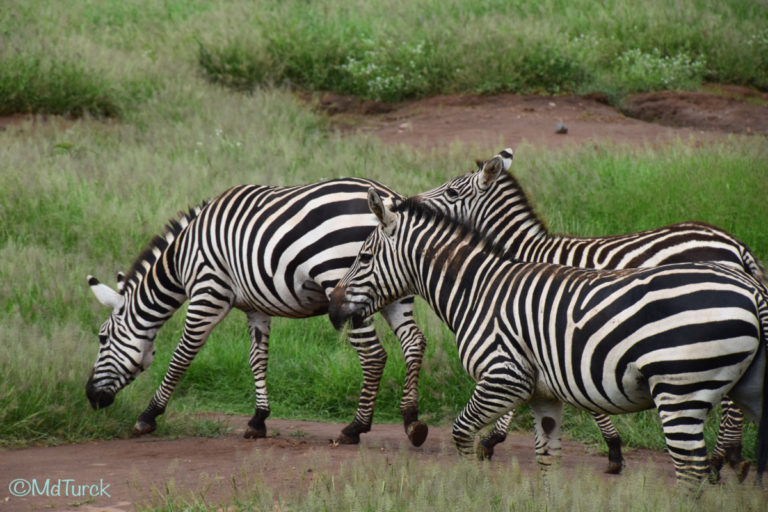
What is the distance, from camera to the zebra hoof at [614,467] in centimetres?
627

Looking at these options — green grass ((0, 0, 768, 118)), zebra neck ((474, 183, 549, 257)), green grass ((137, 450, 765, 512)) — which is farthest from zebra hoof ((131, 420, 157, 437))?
green grass ((0, 0, 768, 118))

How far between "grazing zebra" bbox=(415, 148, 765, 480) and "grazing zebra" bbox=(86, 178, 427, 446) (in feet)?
2.11

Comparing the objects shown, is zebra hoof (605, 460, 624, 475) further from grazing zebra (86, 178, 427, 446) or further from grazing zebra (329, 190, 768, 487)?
grazing zebra (86, 178, 427, 446)

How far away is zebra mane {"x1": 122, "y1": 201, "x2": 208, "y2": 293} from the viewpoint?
7.52 meters

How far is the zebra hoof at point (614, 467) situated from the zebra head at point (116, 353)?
3.65 m

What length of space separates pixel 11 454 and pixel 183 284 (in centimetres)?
173

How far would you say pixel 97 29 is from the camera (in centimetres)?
1905

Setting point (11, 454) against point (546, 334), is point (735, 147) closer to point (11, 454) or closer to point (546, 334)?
point (546, 334)

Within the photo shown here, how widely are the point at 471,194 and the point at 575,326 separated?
2537 mm

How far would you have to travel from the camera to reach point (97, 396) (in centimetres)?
706

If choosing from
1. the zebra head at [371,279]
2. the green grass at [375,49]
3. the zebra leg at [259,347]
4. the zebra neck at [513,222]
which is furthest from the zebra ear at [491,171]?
the green grass at [375,49]

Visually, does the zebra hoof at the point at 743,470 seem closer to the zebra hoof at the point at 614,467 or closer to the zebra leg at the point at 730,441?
the zebra leg at the point at 730,441

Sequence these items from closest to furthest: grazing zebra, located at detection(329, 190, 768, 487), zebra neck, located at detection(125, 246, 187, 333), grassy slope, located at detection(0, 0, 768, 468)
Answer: grazing zebra, located at detection(329, 190, 768, 487) → zebra neck, located at detection(125, 246, 187, 333) → grassy slope, located at detection(0, 0, 768, 468)

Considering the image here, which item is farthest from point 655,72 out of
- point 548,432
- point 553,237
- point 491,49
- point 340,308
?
point 548,432
